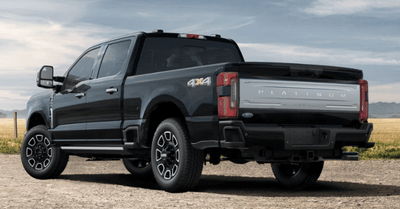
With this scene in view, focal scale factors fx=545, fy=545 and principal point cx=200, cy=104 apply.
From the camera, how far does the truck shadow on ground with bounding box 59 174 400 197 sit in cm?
705

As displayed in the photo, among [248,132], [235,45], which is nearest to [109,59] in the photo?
[235,45]

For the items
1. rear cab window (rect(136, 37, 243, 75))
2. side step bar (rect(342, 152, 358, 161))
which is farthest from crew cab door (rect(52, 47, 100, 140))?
side step bar (rect(342, 152, 358, 161))

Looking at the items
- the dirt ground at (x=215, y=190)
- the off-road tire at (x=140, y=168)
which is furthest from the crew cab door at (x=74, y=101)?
the off-road tire at (x=140, y=168)

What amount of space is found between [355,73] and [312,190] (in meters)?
1.76

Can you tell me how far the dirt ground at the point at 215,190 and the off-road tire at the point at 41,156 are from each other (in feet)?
0.65

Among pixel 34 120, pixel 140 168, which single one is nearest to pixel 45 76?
pixel 34 120

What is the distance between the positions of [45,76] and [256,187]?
12.7ft

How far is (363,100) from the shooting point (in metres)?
6.92

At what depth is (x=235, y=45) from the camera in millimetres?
8984

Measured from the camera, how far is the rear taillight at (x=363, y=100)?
22.6ft

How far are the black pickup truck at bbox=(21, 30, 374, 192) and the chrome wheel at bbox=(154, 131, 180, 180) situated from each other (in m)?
0.01

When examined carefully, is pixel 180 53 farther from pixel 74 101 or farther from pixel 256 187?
pixel 256 187

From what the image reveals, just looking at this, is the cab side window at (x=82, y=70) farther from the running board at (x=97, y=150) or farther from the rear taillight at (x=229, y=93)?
the rear taillight at (x=229, y=93)

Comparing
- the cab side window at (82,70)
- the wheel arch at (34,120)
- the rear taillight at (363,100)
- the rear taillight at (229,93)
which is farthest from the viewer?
the wheel arch at (34,120)
